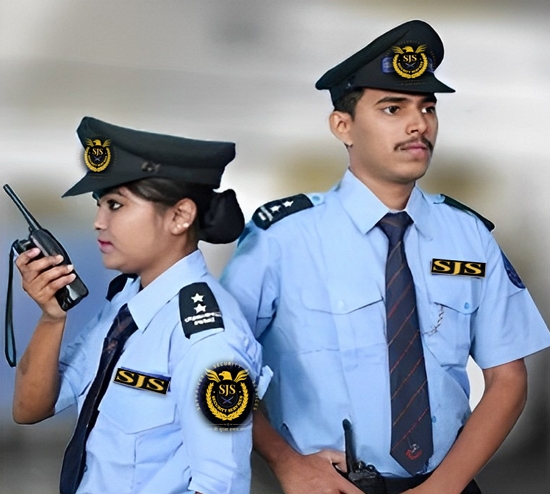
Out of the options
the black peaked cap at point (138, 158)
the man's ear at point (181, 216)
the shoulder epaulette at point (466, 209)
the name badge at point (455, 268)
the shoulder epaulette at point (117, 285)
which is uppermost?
the black peaked cap at point (138, 158)

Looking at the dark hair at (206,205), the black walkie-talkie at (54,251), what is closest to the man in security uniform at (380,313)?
the dark hair at (206,205)

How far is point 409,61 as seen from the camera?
57.1 inches

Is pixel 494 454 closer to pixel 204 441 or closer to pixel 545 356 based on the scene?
pixel 545 356

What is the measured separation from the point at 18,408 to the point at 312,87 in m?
0.71

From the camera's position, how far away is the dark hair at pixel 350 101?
1466 millimetres

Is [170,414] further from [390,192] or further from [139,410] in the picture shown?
[390,192]

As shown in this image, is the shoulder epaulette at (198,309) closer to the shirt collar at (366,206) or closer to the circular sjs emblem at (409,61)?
the shirt collar at (366,206)

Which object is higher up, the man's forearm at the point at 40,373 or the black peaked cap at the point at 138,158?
the black peaked cap at the point at 138,158

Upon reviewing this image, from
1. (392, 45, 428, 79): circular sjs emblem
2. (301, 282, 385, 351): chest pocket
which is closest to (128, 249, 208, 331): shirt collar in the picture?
Answer: (301, 282, 385, 351): chest pocket

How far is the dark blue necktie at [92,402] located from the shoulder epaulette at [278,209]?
28 cm

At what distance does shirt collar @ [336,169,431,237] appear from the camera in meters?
1.48

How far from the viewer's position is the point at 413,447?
1438 millimetres

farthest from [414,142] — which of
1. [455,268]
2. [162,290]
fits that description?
[162,290]

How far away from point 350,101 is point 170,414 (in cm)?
57
